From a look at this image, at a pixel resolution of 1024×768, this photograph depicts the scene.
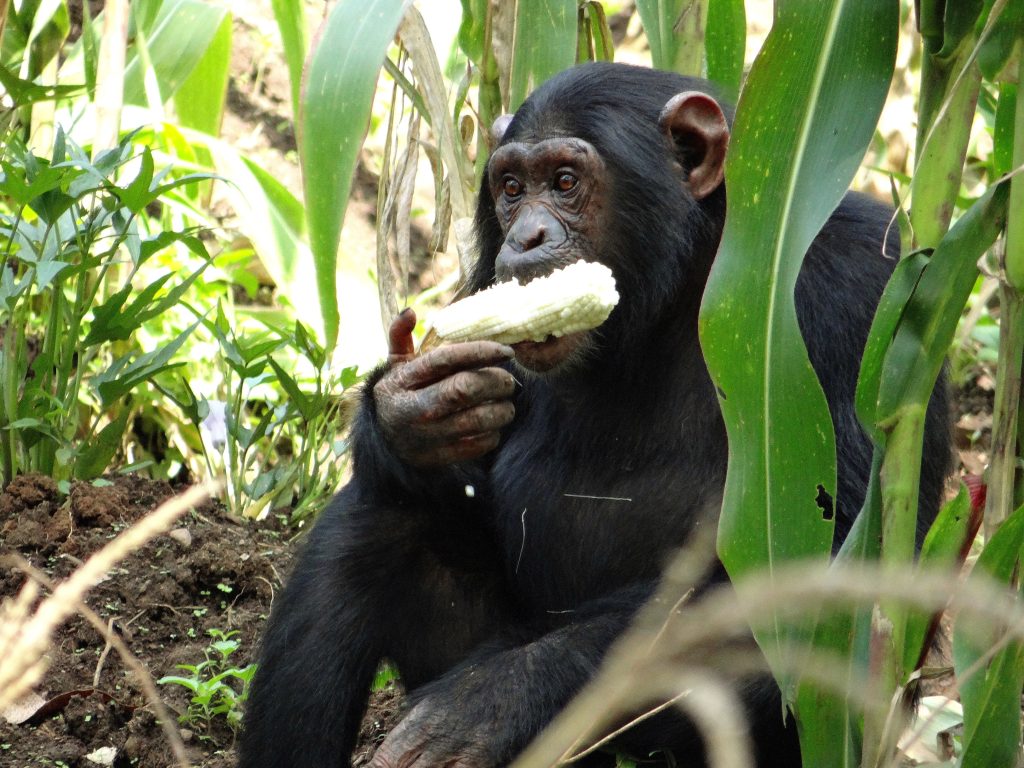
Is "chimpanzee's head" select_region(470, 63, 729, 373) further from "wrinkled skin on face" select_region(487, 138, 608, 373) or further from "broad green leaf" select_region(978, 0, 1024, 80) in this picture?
"broad green leaf" select_region(978, 0, 1024, 80)

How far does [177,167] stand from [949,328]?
5398mm

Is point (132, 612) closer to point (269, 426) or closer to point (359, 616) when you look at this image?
point (359, 616)

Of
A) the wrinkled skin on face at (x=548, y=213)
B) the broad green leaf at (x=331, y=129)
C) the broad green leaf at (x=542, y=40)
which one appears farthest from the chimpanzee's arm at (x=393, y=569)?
the broad green leaf at (x=542, y=40)

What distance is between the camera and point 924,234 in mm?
2498

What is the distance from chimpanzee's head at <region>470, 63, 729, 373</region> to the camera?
13.0 ft

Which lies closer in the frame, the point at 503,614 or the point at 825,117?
the point at 825,117

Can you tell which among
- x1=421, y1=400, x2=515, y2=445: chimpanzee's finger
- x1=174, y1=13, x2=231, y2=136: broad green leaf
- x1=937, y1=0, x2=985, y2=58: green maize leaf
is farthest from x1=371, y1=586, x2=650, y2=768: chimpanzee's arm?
x1=174, y1=13, x2=231, y2=136: broad green leaf

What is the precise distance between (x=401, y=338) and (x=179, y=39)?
13.3ft

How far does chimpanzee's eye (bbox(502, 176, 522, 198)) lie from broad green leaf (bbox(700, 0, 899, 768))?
161 cm

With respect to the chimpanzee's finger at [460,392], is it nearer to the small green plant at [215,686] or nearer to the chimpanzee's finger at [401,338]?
the chimpanzee's finger at [401,338]

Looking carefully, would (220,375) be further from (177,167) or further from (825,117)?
(825,117)

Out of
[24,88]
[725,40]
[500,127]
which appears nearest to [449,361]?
[500,127]

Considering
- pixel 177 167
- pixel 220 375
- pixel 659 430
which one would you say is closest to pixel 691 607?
pixel 659 430

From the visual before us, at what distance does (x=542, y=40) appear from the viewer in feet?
14.6
